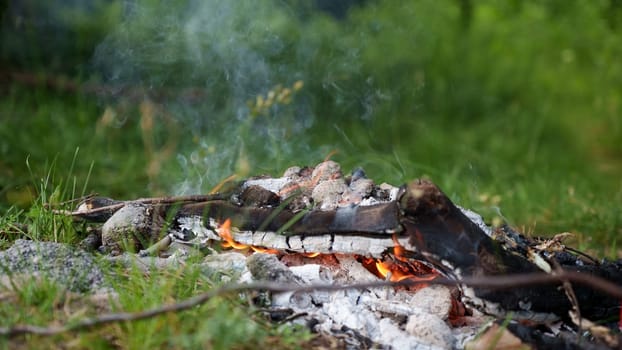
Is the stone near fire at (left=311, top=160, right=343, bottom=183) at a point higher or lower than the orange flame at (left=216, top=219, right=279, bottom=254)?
higher

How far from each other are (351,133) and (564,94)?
2.67 meters

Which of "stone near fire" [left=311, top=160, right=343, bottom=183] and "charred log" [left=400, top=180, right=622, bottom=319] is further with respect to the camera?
"stone near fire" [left=311, top=160, right=343, bottom=183]

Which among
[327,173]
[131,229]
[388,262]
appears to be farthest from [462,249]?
[131,229]

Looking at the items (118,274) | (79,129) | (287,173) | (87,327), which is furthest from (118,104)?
(87,327)

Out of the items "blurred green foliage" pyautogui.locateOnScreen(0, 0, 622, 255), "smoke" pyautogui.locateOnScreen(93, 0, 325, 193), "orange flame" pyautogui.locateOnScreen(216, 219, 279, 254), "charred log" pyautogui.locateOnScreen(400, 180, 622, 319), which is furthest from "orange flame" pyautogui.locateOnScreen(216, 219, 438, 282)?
"smoke" pyautogui.locateOnScreen(93, 0, 325, 193)

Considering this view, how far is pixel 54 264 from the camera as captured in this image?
6.70ft

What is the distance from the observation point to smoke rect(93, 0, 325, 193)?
15.1 feet

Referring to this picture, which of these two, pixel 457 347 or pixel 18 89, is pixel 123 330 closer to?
pixel 457 347

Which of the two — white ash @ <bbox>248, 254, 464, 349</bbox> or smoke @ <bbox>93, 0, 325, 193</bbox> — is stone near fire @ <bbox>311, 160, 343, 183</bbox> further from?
smoke @ <bbox>93, 0, 325, 193</bbox>

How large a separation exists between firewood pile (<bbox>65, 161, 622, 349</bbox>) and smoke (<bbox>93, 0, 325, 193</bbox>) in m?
1.70

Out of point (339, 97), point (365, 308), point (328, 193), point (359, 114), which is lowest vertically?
point (359, 114)

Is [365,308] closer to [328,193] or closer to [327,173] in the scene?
[328,193]

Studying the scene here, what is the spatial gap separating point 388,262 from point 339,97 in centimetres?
311

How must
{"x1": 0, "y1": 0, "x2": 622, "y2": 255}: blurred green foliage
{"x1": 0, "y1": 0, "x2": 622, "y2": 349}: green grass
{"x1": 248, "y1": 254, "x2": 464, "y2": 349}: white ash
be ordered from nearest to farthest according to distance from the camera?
{"x1": 248, "y1": 254, "x2": 464, "y2": 349}: white ash < {"x1": 0, "y1": 0, "x2": 622, "y2": 349}: green grass < {"x1": 0, "y1": 0, "x2": 622, "y2": 255}: blurred green foliage
